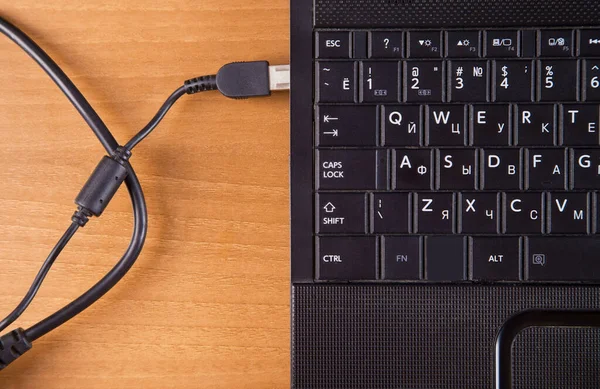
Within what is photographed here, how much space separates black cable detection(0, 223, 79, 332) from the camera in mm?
429

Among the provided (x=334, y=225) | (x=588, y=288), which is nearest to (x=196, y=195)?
(x=334, y=225)

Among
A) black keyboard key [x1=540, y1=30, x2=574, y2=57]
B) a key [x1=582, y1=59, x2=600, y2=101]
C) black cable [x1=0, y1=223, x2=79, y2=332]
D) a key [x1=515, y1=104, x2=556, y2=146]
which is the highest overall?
black keyboard key [x1=540, y1=30, x2=574, y2=57]

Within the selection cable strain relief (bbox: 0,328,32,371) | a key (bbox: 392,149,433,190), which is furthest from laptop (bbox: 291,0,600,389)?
cable strain relief (bbox: 0,328,32,371)

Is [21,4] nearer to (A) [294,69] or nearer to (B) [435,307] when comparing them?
(A) [294,69]

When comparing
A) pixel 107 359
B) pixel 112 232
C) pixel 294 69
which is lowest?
pixel 107 359

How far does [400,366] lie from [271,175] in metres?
0.20

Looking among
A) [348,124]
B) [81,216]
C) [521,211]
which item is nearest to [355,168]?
[348,124]

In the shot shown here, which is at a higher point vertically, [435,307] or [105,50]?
[105,50]

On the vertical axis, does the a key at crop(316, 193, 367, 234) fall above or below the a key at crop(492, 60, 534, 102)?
below

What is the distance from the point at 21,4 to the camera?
1.52 feet

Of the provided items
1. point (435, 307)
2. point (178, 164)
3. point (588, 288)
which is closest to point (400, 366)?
point (435, 307)

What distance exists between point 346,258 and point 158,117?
0.70 ft

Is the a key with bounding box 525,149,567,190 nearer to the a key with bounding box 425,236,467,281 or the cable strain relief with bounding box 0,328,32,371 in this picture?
the a key with bounding box 425,236,467,281

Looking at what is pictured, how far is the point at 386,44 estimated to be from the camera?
15.5 inches
